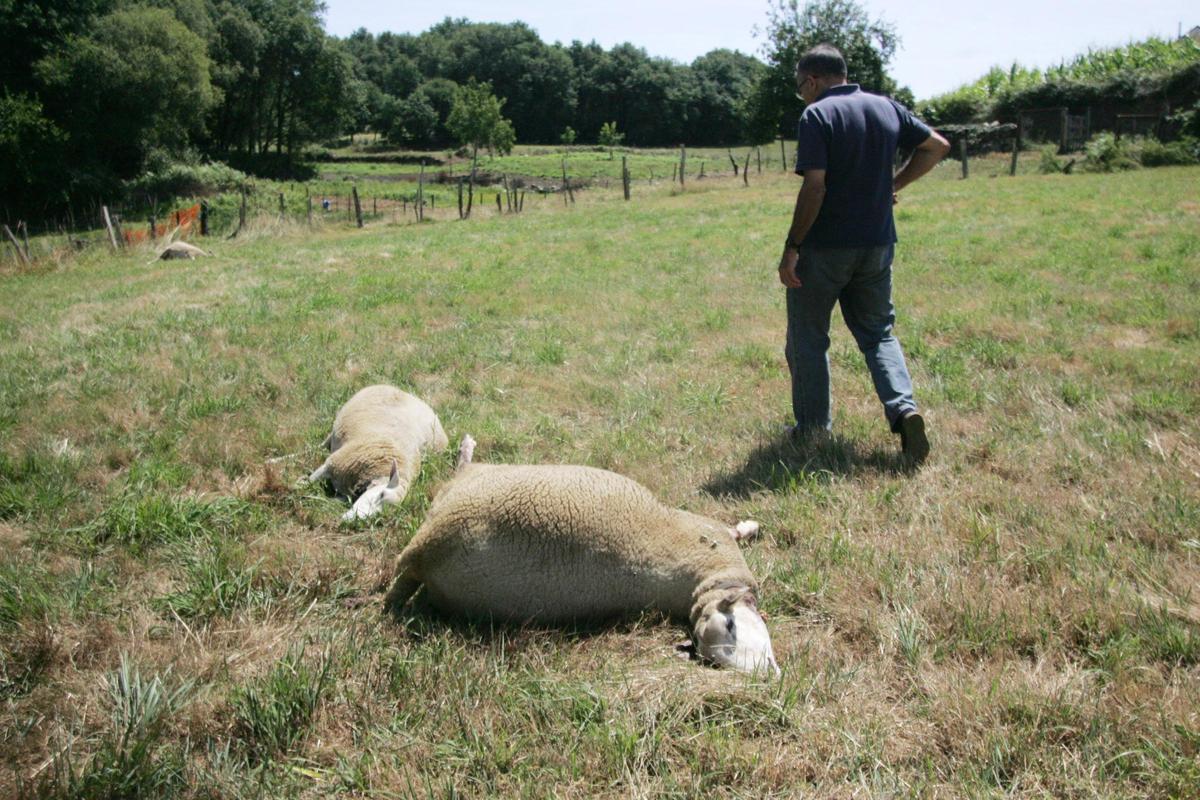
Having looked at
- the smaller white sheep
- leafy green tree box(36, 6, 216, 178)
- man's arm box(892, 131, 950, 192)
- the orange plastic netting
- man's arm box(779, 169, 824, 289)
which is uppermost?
leafy green tree box(36, 6, 216, 178)

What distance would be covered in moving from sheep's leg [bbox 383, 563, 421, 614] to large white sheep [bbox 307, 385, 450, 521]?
851 millimetres

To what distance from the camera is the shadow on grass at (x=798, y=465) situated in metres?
4.34

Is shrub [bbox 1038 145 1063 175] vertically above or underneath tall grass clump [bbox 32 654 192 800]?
above

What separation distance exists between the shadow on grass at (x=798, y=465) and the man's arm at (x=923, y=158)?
5.60 ft

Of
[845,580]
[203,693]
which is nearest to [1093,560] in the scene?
[845,580]

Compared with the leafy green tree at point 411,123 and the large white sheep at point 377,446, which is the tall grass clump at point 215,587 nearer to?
the large white sheep at point 377,446

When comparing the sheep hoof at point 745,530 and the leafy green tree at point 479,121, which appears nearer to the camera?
the sheep hoof at point 745,530

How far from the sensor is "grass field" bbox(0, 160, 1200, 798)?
2285mm

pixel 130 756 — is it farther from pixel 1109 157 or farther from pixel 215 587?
pixel 1109 157

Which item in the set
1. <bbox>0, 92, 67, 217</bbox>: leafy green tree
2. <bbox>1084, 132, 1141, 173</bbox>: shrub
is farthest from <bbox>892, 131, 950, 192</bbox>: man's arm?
<bbox>0, 92, 67, 217</bbox>: leafy green tree

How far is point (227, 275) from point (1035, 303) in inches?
523

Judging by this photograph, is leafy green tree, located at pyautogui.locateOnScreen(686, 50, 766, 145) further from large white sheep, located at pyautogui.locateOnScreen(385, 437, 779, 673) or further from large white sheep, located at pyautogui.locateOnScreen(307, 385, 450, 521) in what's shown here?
large white sheep, located at pyautogui.locateOnScreen(385, 437, 779, 673)

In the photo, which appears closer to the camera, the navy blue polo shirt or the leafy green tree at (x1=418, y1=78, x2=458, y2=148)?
the navy blue polo shirt

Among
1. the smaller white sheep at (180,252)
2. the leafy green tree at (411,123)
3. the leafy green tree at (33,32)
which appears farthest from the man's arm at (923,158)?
the leafy green tree at (411,123)
